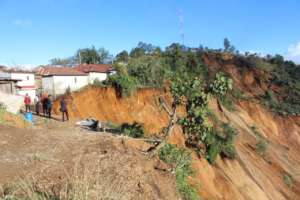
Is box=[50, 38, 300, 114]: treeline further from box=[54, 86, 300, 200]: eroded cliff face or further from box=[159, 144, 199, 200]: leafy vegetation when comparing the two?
box=[159, 144, 199, 200]: leafy vegetation

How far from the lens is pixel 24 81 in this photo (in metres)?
26.8

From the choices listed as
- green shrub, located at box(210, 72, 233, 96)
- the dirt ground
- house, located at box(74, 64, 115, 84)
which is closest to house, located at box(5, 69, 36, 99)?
house, located at box(74, 64, 115, 84)

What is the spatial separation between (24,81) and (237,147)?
50.7 ft

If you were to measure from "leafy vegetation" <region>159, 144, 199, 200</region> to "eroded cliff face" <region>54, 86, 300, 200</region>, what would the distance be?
2.54 meters

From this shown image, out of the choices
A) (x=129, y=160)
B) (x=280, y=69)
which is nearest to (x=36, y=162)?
(x=129, y=160)

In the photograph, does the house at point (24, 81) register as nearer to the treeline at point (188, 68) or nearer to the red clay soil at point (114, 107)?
the red clay soil at point (114, 107)

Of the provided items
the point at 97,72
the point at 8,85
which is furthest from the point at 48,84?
the point at 97,72

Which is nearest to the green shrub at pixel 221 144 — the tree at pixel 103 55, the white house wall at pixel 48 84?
the white house wall at pixel 48 84

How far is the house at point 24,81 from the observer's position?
1012 inches

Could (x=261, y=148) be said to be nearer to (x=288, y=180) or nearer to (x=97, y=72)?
(x=288, y=180)

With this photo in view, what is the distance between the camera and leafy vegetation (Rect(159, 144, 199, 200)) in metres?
10.8

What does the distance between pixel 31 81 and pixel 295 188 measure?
1972 centimetres

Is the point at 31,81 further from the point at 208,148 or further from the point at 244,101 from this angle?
the point at 244,101

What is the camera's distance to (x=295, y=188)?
82.7 feet
